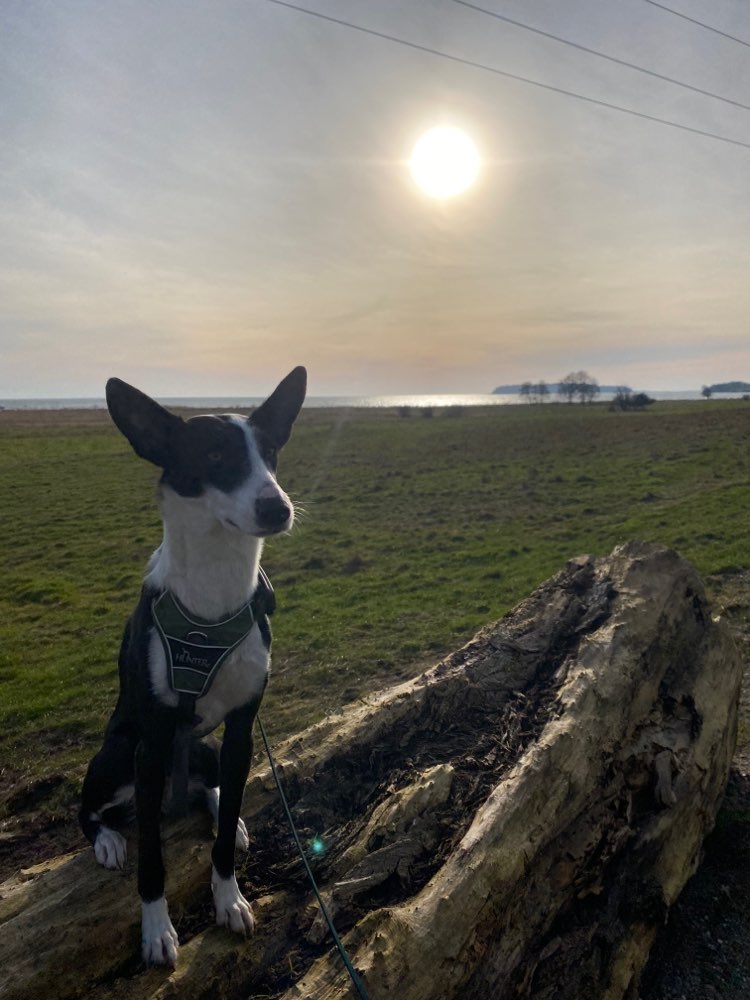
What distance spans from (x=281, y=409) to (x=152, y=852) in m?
2.39

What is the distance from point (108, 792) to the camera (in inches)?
135

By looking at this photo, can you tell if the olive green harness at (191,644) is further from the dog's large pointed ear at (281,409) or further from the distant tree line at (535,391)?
the distant tree line at (535,391)

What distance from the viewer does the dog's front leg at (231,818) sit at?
308 centimetres

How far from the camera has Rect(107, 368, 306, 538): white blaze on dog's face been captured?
9.81 feet

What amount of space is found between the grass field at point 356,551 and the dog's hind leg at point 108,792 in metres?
2.17

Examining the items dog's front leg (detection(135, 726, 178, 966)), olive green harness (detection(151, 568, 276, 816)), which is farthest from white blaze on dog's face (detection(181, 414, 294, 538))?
dog's front leg (detection(135, 726, 178, 966))

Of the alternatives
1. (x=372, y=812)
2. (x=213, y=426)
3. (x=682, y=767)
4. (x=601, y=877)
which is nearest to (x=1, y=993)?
(x=372, y=812)

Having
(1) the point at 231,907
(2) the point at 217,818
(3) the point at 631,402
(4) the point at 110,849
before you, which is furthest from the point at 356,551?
(3) the point at 631,402

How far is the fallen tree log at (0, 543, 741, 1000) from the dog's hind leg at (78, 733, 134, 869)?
6.7 inches

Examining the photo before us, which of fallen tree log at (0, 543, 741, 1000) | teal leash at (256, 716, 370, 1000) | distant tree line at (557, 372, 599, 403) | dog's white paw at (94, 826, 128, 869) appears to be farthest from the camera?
distant tree line at (557, 372, 599, 403)

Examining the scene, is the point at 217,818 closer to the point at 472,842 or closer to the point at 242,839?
the point at 242,839

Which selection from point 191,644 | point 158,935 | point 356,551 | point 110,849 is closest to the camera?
point 158,935

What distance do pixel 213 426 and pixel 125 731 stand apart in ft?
5.78

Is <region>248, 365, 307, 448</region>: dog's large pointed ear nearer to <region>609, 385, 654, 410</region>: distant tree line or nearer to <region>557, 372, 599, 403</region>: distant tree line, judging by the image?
<region>609, 385, 654, 410</region>: distant tree line
